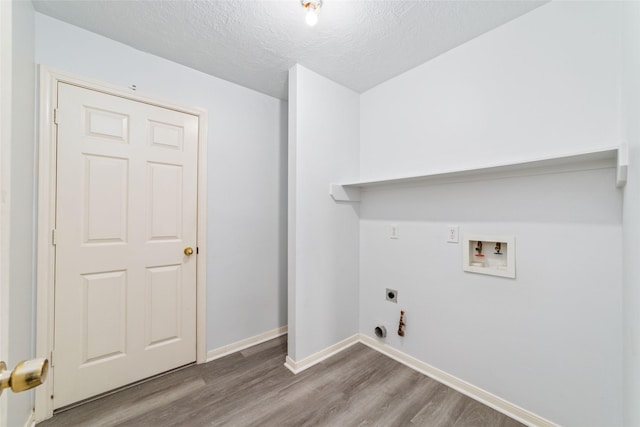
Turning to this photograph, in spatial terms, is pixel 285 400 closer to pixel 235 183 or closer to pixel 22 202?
pixel 235 183

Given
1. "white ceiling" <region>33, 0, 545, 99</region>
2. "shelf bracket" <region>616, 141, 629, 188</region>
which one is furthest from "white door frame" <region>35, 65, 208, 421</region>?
"shelf bracket" <region>616, 141, 629, 188</region>

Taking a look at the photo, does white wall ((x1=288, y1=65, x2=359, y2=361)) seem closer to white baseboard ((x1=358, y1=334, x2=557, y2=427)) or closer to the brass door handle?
white baseboard ((x1=358, y1=334, x2=557, y2=427))

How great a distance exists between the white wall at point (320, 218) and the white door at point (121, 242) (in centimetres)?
84

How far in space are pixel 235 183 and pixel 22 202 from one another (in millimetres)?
1288

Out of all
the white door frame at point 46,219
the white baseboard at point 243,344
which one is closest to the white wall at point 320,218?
the white baseboard at point 243,344

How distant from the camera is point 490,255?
5.62 ft

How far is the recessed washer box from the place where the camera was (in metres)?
1.58

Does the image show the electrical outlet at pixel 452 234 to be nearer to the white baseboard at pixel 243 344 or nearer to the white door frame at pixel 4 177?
the white baseboard at pixel 243 344

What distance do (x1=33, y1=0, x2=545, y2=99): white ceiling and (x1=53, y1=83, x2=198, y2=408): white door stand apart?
45 centimetres

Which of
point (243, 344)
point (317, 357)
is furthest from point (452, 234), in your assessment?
point (243, 344)

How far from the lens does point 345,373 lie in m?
1.97

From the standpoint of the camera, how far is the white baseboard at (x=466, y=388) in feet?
4.90

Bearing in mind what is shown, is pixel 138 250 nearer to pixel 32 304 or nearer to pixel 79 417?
pixel 32 304

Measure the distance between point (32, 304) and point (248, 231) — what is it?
1414 millimetres
